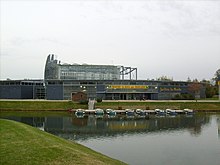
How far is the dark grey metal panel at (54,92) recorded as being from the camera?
7506 centimetres

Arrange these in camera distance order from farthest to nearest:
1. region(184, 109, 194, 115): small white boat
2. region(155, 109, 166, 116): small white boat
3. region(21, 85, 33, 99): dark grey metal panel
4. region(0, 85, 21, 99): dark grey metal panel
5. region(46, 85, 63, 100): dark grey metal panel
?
1. region(21, 85, 33, 99): dark grey metal panel
2. region(0, 85, 21, 99): dark grey metal panel
3. region(46, 85, 63, 100): dark grey metal panel
4. region(184, 109, 194, 115): small white boat
5. region(155, 109, 166, 116): small white boat

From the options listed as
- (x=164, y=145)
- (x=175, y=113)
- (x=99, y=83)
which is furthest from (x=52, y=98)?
(x=164, y=145)

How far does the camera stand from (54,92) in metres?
75.3

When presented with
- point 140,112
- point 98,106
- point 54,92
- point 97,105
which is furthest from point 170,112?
point 54,92

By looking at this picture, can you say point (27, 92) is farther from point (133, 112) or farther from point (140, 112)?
point (140, 112)

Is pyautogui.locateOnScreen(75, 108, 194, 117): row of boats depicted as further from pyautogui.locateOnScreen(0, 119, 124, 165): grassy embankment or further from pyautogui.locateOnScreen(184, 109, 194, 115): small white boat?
pyautogui.locateOnScreen(0, 119, 124, 165): grassy embankment

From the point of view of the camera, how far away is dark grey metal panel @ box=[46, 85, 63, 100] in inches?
2955

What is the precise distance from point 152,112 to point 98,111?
12.3m

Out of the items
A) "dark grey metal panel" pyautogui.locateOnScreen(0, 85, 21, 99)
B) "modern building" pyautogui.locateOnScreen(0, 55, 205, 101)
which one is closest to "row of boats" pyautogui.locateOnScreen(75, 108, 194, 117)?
"modern building" pyautogui.locateOnScreen(0, 55, 205, 101)

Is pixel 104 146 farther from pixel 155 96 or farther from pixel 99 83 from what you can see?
pixel 155 96

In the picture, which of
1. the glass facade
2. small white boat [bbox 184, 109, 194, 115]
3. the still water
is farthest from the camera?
the glass facade

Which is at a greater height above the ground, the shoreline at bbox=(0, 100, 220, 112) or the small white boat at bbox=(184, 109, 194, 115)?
the shoreline at bbox=(0, 100, 220, 112)

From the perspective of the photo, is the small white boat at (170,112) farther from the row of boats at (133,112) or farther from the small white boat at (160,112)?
the small white boat at (160,112)

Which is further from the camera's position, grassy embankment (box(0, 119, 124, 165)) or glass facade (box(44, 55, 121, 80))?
glass facade (box(44, 55, 121, 80))
